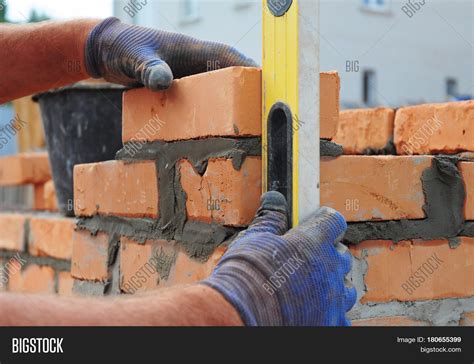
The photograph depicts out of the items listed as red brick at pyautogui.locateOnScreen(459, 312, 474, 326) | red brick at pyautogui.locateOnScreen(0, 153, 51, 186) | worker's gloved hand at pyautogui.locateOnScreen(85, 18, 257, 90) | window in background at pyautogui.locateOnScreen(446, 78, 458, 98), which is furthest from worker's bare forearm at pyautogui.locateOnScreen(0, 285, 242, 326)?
window in background at pyautogui.locateOnScreen(446, 78, 458, 98)

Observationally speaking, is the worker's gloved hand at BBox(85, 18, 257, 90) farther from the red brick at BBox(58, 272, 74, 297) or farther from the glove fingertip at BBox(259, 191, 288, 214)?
the red brick at BBox(58, 272, 74, 297)

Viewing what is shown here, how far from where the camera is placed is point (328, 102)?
1906mm

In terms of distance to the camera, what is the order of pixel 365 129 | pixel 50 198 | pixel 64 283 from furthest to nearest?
pixel 50 198, pixel 64 283, pixel 365 129

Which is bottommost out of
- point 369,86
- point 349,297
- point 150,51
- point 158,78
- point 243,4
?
point 349,297

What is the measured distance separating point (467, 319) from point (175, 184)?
107cm

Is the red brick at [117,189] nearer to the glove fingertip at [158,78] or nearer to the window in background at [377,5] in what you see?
the glove fingertip at [158,78]

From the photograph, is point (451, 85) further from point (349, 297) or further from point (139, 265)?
point (349, 297)

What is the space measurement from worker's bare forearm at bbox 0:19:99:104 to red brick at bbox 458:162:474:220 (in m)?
1.33

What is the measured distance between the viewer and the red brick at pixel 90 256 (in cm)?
254

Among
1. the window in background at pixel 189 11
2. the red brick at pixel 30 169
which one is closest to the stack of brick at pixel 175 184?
the red brick at pixel 30 169

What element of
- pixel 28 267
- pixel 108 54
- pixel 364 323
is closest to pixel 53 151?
pixel 28 267

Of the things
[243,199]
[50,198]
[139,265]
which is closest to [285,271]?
[243,199]

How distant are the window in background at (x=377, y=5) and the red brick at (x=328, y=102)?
12871 mm
